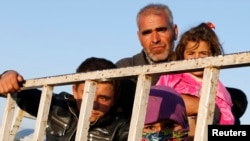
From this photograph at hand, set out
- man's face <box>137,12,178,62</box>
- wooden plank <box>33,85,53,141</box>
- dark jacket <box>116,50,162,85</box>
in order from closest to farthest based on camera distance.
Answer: wooden plank <box>33,85,53,141</box>
man's face <box>137,12,178,62</box>
dark jacket <box>116,50,162,85</box>

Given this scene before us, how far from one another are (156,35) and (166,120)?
7.82 feet

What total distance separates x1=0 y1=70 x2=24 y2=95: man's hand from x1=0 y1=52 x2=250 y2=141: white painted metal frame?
13 cm

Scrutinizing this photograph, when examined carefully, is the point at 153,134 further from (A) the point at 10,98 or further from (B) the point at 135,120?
(A) the point at 10,98

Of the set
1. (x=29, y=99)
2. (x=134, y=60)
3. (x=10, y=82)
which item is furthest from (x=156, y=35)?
(x=10, y=82)

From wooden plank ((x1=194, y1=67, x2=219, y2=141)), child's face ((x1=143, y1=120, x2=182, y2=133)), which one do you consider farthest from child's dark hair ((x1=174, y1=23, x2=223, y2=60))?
wooden plank ((x1=194, y1=67, x2=219, y2=141))

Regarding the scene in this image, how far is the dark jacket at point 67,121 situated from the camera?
3.44 m

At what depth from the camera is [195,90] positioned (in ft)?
12.1

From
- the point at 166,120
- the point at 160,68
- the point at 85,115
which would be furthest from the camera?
the point at 166,120

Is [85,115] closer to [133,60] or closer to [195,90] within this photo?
[195,90]

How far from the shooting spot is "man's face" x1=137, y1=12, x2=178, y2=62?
5.18 meters

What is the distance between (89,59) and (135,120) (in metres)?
1.66

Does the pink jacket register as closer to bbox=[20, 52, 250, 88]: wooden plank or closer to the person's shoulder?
bbox=[20, 52, 250, 88]: wooden plank

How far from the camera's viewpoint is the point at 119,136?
11.2 feet

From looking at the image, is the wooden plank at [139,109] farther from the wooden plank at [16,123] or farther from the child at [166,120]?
the wooden plank at [16,123]
